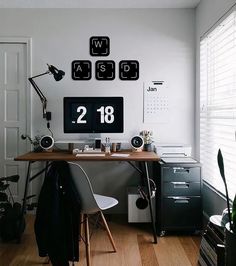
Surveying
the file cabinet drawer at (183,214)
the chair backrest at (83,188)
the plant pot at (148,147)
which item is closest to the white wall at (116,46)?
the plant pot at (148,147)

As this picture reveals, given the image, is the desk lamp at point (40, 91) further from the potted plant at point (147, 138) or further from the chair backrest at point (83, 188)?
the chair backrest at point (83, 188)

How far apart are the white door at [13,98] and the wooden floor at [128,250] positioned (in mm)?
968

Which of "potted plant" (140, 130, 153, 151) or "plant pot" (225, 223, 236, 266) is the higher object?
"potted plant" (140, 130, 153, 151)

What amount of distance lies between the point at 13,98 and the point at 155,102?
63.1 inches

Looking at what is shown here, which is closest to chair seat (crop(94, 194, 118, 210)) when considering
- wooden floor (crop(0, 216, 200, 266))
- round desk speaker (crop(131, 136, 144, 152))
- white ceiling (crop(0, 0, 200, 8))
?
wooden floor (crop(0, 216, 200, 266))

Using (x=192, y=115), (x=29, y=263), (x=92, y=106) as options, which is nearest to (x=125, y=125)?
(x=92, y=106)

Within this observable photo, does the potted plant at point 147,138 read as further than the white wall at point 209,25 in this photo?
Yes

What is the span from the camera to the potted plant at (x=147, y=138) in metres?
3.24

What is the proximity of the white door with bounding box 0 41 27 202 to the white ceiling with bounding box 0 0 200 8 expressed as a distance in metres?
0.43

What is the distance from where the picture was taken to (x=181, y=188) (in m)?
2.78

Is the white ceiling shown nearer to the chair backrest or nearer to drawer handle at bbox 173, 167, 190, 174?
Answer: drawer handle at bbox 173, 167, 190, 174

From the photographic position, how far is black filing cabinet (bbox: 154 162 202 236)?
2764 mm

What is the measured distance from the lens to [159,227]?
2.82m

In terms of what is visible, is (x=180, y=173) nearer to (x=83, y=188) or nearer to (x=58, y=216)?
(x=83, y=188)
